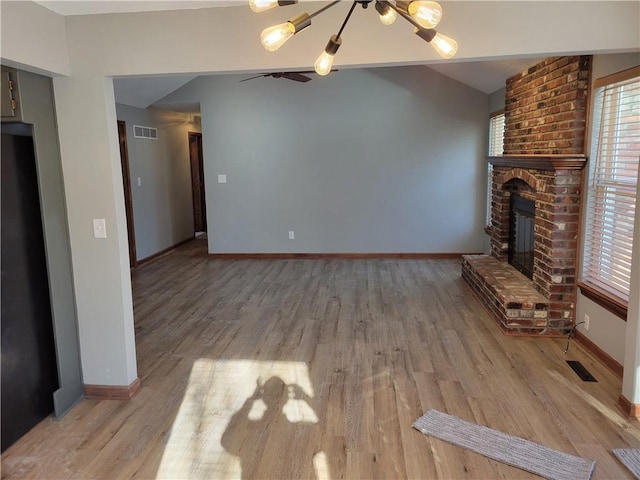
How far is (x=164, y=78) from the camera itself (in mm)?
5586

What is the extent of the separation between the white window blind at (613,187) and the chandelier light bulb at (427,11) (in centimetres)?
231

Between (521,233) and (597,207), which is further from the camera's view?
(521,233)

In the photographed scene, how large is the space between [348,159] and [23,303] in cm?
484

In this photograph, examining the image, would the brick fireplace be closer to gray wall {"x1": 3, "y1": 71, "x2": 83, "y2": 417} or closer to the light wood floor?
the light wood floor

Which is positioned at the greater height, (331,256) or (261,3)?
(261,3)

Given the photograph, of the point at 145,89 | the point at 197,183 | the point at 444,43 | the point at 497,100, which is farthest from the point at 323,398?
the point at 197,183

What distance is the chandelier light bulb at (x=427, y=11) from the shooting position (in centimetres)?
137

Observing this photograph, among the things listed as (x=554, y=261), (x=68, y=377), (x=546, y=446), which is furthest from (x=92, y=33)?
(x=554, y=261)

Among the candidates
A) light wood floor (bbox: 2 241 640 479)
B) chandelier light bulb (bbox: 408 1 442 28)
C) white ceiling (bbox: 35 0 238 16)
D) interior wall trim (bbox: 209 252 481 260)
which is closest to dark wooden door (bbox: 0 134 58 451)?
light wood floor (bbox: 2 241 640 479)

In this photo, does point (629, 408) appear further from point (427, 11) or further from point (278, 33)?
point (278, 33)

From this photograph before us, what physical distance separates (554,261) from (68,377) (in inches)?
144

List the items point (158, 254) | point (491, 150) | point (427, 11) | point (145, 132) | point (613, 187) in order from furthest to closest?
point (158, 254) → point (145, 132) → point (491, 150) → point (613, 187) → point (427, 11)

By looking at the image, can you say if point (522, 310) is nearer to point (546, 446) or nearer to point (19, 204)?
point (546, 446)

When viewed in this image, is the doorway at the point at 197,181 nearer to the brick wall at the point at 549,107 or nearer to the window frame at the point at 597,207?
the brick wall at the point at 549,107
